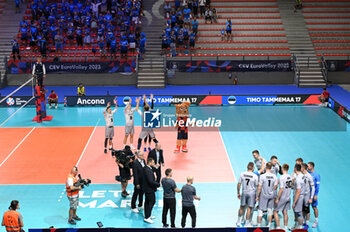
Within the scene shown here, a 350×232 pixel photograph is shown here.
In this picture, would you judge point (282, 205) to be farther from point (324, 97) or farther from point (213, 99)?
point (324, 97)

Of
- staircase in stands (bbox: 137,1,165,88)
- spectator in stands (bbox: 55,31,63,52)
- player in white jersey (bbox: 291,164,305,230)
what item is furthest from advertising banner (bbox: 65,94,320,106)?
player in white jersey (bbox: 291,164,305,230)

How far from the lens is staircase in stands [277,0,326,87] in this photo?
3659 centimetres

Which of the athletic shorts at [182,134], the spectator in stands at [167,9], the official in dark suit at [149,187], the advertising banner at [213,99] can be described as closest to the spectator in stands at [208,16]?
the spectator in stands at [167,9]

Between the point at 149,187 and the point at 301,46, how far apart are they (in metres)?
29.0

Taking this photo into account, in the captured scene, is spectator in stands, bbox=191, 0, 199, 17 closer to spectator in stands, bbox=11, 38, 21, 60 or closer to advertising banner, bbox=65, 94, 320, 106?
advertising banner, bbox=65, 94, 320, 106

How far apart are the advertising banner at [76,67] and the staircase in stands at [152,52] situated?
4.35 ft

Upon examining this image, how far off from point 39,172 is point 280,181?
10.5m

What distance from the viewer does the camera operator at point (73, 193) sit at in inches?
546

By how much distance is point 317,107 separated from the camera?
96.9 ft

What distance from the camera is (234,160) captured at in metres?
20.1

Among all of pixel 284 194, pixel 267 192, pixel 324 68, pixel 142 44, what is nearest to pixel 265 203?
pixel 267 192

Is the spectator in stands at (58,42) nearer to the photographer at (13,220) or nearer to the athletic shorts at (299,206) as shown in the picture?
the photographer at (13,220)

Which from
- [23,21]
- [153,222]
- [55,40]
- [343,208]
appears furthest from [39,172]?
[23,21]

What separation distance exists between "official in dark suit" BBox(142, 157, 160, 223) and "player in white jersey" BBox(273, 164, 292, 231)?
377cm
